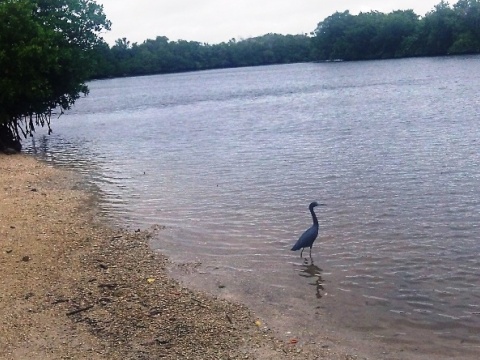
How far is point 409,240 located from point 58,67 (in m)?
22.2

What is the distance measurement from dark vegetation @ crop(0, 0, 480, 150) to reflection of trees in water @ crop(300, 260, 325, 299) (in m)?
20.1

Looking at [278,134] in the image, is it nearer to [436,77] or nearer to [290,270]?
[290,270]

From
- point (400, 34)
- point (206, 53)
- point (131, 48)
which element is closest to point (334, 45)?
point (400, 34)

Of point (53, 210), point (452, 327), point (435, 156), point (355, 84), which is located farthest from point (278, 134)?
point (355, 84)

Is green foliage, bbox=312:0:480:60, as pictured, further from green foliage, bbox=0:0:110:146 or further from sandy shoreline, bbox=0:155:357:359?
sandy shoreline, bbox=0:155:357:359

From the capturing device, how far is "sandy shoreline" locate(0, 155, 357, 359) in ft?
28.1

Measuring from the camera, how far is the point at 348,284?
11.3 m

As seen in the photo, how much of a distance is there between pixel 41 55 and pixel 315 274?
69.2 ft

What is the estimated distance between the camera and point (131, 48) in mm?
161375

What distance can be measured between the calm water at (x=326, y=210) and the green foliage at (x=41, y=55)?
9.44 ft

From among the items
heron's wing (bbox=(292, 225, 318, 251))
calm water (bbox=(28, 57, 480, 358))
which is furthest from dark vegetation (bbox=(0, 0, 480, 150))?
heron's wing (bbox=(292, 225, 318, 251))

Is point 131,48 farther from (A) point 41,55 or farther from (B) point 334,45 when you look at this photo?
(A) point 41,55

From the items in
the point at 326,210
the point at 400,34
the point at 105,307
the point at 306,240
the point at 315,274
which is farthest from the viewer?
the point at 400,34

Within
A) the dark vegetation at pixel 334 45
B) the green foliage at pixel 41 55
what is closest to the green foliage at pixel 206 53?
the dark vegetation at pixel 334 45
